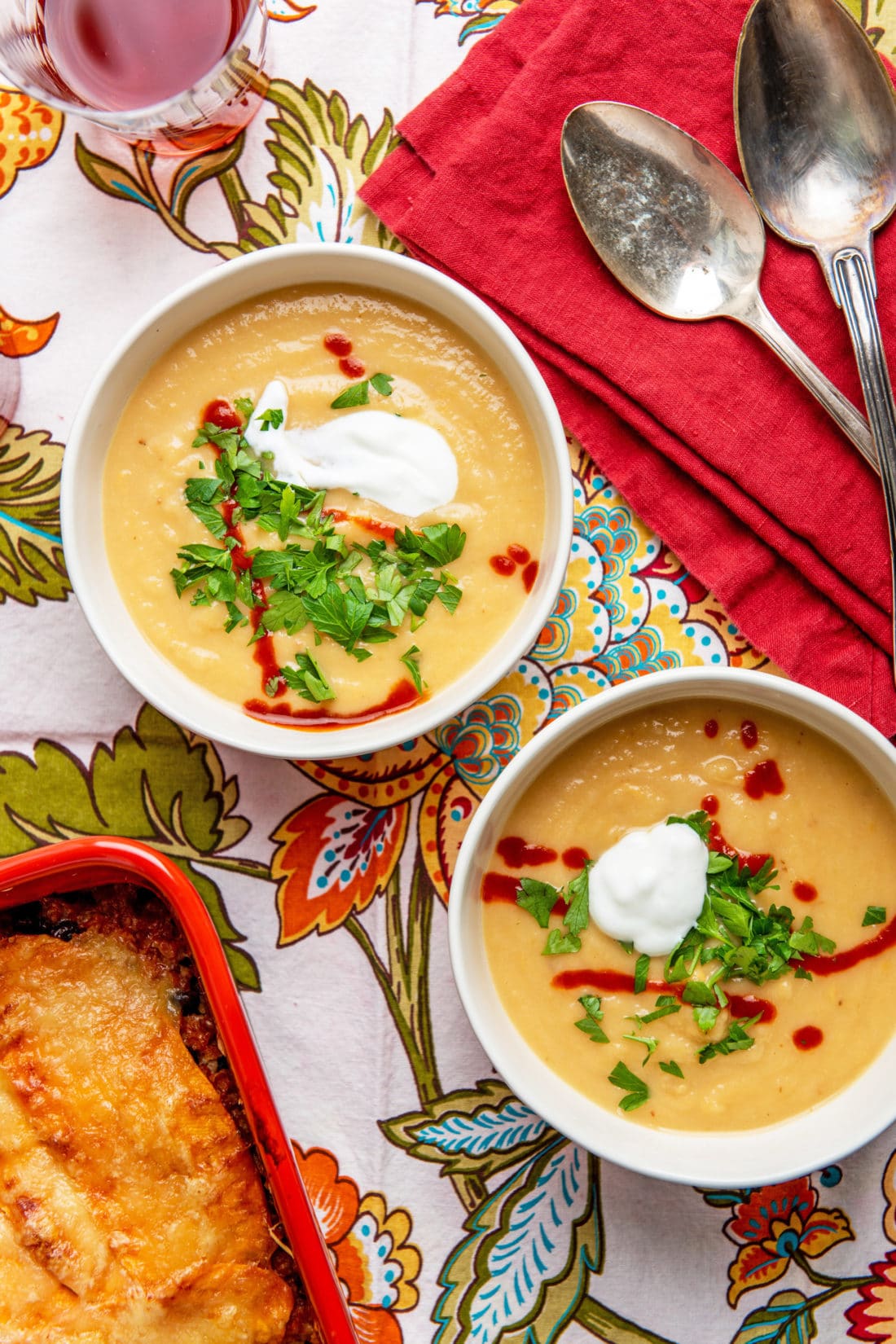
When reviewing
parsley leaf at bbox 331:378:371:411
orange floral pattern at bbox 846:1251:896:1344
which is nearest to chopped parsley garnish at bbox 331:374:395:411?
parsley leaf at bbox 331:378:371:411

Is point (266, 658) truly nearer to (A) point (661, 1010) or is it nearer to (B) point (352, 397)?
(B) point (352, 397)

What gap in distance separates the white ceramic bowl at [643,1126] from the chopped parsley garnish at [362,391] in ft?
2.21

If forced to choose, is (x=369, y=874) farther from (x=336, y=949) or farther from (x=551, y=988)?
(x=551, y=988)

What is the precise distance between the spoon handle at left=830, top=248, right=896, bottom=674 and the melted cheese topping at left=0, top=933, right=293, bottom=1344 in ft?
5.27

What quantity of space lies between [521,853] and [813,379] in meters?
1.03

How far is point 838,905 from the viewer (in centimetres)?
178

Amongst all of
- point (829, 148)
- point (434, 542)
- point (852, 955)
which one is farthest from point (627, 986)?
point (829, 148)

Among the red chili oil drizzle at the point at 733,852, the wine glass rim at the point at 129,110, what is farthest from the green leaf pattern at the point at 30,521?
the red chili oil drizzle at the point at 733,852

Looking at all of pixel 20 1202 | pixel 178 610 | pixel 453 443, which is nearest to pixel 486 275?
pixel 453 443

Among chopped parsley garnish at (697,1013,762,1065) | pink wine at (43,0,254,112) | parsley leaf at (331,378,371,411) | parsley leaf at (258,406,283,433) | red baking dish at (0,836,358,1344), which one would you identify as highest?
pink wine at (43,0,254,112)

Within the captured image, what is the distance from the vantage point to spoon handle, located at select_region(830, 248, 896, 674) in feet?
6.04

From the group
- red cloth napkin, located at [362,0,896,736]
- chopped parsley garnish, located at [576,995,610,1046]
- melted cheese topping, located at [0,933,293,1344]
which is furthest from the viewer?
red cloth napkin, located at [362,0,896,736]

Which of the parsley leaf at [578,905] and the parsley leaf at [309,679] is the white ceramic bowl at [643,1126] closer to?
the parsley leaf at [578,905]

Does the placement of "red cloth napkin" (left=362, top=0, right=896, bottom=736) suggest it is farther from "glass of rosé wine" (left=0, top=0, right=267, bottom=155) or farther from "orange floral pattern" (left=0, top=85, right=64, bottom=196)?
"orange floral pattern" (left=0, top=85, right=64, bottom=196)
